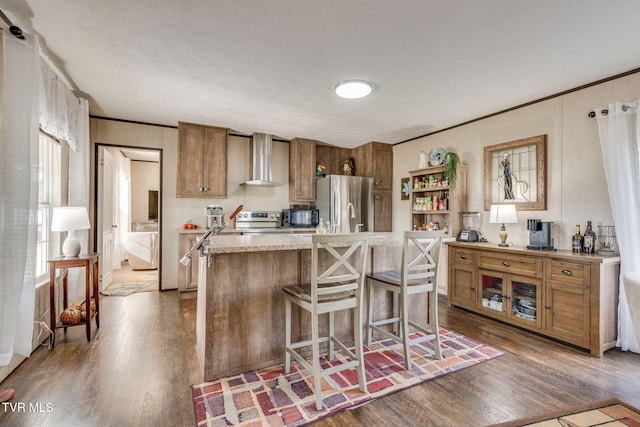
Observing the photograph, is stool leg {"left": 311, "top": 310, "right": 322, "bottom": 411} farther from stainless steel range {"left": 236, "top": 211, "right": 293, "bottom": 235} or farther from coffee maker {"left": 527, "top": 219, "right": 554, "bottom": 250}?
stainless steel range {"left": 236, "top": 211, "right": 293, "bottom": 235}

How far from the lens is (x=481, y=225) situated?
12.9 feet

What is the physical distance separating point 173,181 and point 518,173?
4775mm

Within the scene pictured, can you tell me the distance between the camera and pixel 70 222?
8.73 ft

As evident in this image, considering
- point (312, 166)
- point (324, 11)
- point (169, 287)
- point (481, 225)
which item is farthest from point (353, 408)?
point (312, 166)

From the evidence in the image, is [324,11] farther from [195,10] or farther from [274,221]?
[274,221]

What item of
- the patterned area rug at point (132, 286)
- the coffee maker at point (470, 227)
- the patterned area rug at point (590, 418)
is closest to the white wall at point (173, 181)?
the patterned area rug at point (132, 286)

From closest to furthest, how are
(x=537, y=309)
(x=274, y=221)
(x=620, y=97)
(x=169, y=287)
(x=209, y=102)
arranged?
(x=620, y=97), (x=537, y=309), (x=209, y=102), (x=169, y=287), (x=274, y=221)

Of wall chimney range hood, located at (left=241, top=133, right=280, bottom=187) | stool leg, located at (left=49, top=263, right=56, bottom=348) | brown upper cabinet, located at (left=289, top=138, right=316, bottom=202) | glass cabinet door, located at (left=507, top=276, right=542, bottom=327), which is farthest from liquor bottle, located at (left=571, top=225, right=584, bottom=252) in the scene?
stool leg, located at (left=49, top=263, right=56, bottom=348)

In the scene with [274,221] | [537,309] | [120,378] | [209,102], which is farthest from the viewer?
[274,221]

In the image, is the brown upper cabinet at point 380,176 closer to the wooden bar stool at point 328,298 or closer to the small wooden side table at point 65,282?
the wooden bar stool at point 328,298

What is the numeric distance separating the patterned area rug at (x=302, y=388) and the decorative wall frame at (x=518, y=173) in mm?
1867

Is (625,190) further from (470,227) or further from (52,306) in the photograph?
(52,306)

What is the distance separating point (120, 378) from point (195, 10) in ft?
8.42

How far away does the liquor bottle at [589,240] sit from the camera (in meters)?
2.78
